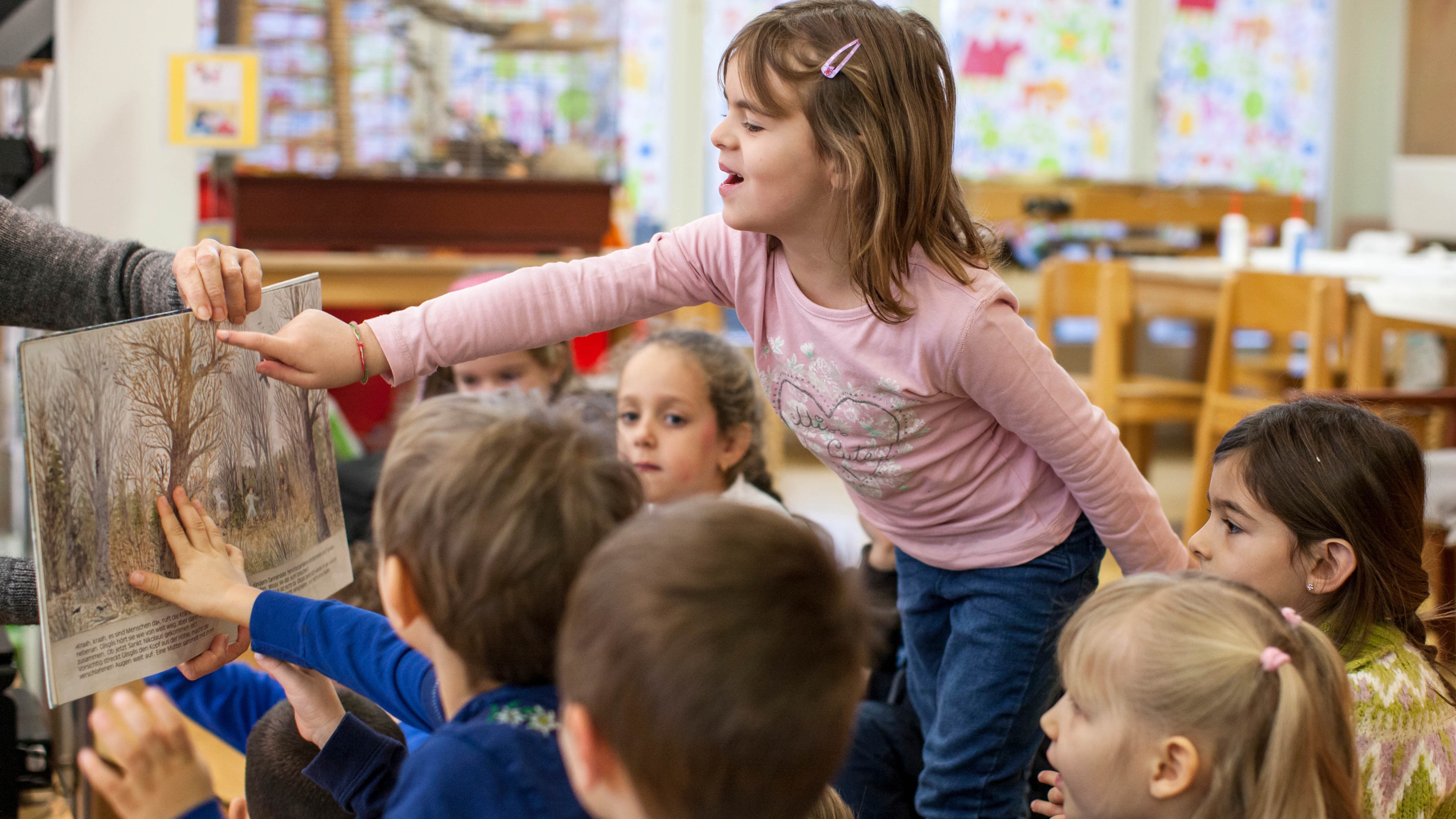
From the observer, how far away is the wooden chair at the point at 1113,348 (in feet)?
12.5

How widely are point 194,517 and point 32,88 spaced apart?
2.11 m

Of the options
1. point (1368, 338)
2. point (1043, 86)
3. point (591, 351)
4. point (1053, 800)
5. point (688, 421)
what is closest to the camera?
point (1053, 800)

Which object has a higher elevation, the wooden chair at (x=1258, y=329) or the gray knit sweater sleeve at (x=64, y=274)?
the gray knit sweater sleeve at (x=64, y=274)

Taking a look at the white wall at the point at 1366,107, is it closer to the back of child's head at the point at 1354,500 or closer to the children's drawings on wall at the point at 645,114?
the children's drawings on wall at the point at 645,114

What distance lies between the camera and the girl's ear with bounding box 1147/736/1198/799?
0.93m

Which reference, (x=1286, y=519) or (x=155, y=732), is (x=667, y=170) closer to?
(x=1286, y=519)

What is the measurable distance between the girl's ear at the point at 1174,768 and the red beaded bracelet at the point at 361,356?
70cm

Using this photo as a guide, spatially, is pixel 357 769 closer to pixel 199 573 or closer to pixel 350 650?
pixel 350 650

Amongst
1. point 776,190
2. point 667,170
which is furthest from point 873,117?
point 667,170

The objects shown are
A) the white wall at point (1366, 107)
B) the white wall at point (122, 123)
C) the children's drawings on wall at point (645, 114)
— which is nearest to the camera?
the white wall at point (122, 123)

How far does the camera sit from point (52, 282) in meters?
1.17

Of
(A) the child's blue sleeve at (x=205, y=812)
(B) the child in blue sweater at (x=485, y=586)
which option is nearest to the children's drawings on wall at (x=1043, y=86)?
(B) the child in blue sweater at (x=485, y=586)

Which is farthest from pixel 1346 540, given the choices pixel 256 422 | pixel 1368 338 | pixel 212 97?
pixel 1368 338

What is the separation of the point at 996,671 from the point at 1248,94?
206 inches
